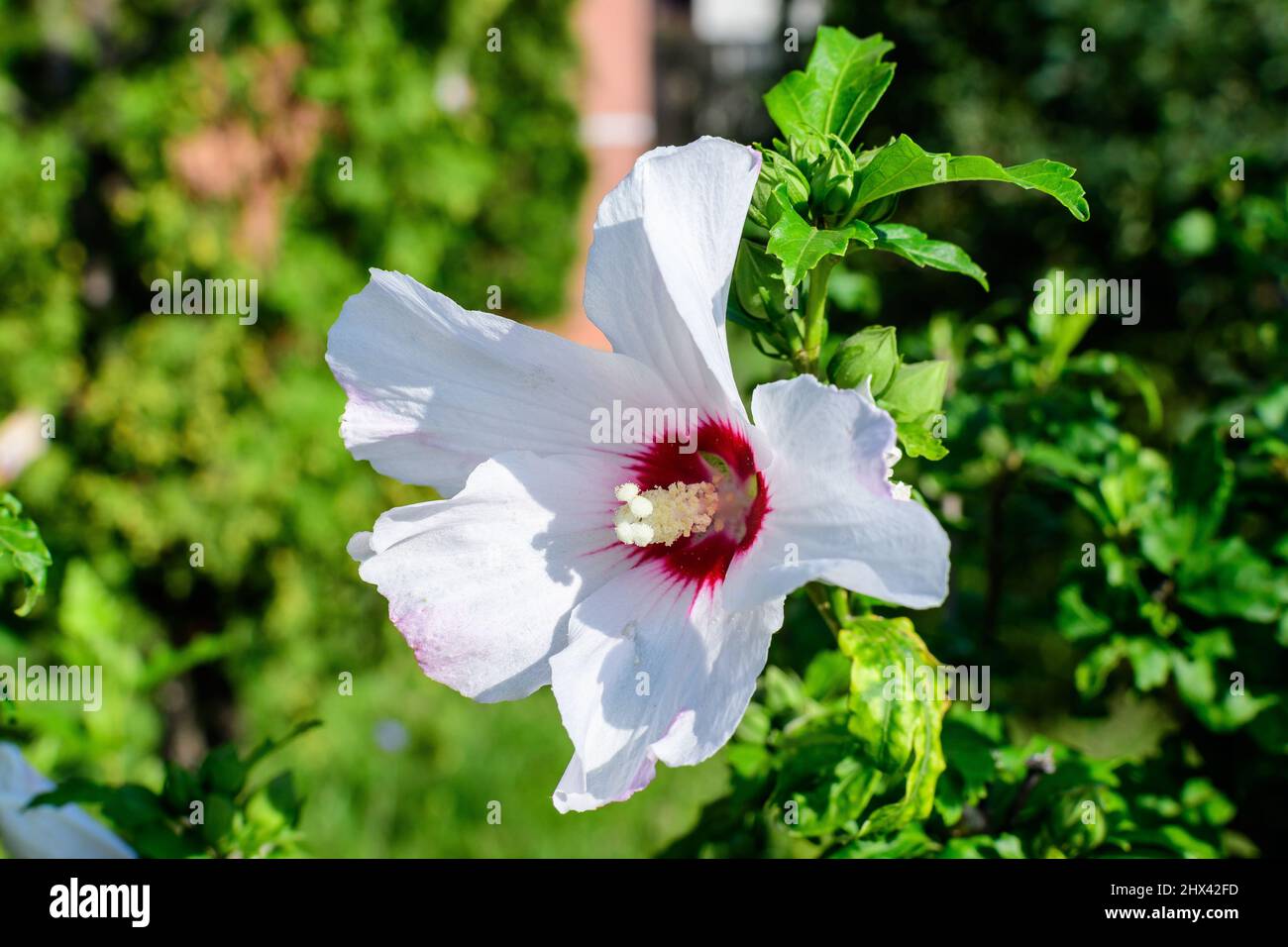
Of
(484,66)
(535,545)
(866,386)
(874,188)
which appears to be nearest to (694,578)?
(535,545)

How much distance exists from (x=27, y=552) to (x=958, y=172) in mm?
880

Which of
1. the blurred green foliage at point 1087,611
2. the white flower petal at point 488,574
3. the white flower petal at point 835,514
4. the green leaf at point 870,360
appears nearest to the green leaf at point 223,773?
the white flower petal at point 488,574

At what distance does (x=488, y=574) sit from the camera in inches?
38.9

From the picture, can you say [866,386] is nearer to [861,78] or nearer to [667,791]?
[861,78]

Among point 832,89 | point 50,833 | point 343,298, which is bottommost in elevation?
point 50,833

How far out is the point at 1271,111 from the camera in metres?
4.45

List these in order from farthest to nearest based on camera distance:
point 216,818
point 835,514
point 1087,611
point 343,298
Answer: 1. point 343,298
2. point 1087,611
3. point 216,818
4. point 835,514

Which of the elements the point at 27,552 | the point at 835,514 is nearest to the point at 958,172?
the point at 835,514

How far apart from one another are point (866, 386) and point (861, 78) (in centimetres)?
37

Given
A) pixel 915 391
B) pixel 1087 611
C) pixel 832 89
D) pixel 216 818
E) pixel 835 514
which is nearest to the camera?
pixel 835 514

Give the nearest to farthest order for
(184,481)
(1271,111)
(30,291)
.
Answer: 1. (30,291)
2. (184,481)
3. (1271,111)

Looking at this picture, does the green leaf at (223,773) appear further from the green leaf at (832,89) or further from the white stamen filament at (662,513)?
the green leaf at (832,89)

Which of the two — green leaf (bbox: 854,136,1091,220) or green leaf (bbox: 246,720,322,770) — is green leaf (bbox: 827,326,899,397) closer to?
green leaf (bbox: 854,136,1091,220)

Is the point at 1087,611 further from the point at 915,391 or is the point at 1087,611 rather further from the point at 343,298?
the point at 343,298
